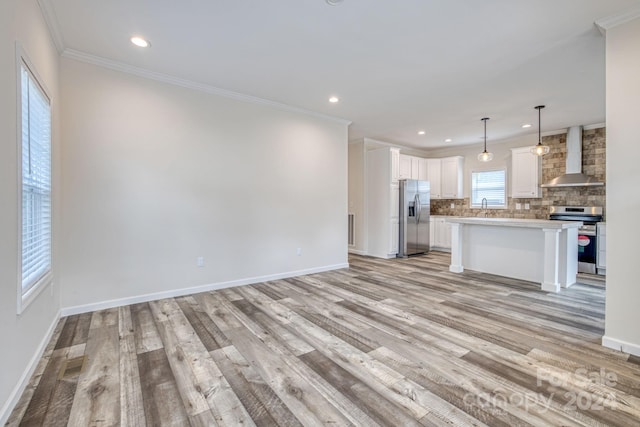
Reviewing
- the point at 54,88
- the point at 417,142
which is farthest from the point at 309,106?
the point at 417,142

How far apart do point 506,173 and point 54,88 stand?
26.4 ft

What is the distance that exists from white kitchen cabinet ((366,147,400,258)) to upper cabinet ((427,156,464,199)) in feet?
5.46

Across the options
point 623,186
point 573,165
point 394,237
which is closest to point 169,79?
point 623,186

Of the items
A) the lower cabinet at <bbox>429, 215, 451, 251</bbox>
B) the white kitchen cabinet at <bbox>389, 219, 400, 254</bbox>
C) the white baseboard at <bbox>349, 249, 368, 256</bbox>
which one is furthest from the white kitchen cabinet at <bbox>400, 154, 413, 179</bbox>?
the white baseboard at <bbox>349, 249, 368, 256</bbox>

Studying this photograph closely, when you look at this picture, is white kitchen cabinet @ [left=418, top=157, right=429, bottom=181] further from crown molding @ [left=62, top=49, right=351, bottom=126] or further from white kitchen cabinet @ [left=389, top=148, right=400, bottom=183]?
crown molding @ [left=62, top=49, right=351, bottom=126]

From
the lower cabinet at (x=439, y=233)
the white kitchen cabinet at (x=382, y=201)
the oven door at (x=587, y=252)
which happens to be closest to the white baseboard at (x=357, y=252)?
the white kitchen cabinet at (x=382, y=201)

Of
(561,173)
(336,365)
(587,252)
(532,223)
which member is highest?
(561,173)

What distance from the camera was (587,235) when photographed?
5.26m

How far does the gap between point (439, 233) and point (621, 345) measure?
5197mm

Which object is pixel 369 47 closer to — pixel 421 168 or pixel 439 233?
pixel 421 168

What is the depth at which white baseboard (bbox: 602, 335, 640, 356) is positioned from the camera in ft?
7.80

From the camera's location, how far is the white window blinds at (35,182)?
209cm

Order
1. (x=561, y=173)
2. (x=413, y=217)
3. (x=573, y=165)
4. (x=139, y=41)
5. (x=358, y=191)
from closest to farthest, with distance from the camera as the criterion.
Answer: (x=139, y=41) → (x=573, y=165) → (x=561, y=173) → (x=413, y=217) → (x=358, y=191)

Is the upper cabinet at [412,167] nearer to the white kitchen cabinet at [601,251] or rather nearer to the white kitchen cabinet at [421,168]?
the white kitchen cabinet at [421,168]
